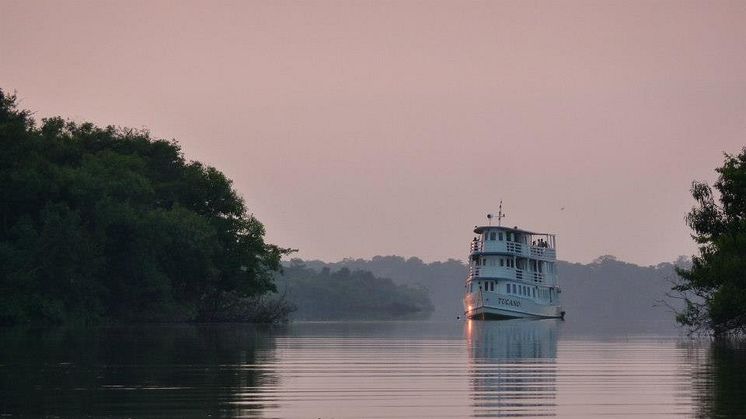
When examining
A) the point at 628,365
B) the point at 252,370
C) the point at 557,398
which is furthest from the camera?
the point at 628,365

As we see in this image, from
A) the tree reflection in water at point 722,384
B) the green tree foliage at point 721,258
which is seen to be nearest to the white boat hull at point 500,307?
the green tree foliage at point 721,258

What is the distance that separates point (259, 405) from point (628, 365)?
12.8 m

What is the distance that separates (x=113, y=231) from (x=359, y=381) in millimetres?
43862

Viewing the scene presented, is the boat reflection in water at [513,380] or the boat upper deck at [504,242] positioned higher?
the boat upper deck at [504,242]

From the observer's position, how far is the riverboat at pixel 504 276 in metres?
92.2

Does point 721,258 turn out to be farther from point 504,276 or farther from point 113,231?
point 504,276

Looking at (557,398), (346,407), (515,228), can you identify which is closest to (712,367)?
(557,398)

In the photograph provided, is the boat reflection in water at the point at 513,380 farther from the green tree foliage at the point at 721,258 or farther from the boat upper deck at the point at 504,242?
the boat upper deck at the point at 504,242

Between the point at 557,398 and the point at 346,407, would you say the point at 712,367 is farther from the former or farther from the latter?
the point at 346,407

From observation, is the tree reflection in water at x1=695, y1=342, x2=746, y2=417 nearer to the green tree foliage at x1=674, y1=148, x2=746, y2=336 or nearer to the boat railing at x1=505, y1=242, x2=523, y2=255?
the green tree foliage at x1=674, y1=148, x2=746, y2=336

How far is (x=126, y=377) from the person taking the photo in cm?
2325

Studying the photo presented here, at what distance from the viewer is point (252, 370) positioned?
1032 inches

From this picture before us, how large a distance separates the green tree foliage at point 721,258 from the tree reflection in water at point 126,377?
635 inches

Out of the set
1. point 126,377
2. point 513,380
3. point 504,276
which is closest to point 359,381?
point 513,380
